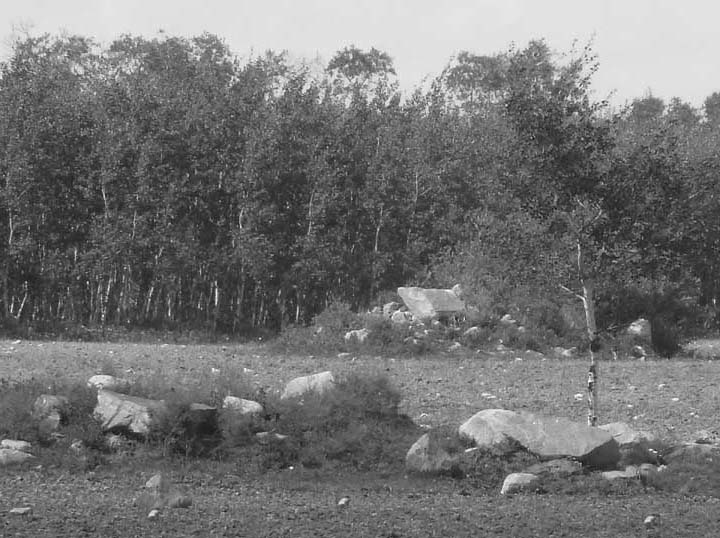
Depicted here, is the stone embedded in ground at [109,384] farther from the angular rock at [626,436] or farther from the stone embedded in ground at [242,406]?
the angular rock at [626,436]

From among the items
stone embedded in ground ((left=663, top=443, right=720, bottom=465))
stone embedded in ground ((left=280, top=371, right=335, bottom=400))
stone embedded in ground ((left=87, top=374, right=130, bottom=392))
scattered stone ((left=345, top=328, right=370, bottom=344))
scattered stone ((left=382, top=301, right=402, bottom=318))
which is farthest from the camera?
scattered stone ((left=382, top=301, right=402, bottom=318))

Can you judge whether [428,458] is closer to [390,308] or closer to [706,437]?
[706,437]

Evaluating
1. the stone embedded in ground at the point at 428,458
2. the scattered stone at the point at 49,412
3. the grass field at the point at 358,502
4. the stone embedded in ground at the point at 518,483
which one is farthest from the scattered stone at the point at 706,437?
the scattered stone at the point at 49,412

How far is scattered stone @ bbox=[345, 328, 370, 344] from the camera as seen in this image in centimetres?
2458

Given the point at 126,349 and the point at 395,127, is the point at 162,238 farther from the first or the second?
the point at 395,127

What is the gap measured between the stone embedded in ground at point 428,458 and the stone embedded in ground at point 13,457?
4.14 metres

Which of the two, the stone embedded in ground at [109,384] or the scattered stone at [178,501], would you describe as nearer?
the scattered stone at [178,501]

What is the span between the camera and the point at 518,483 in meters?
10.8

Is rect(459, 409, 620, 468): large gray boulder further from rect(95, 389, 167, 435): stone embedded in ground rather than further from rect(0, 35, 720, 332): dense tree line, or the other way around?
rect(0, 35, 720, 332): dense tree line

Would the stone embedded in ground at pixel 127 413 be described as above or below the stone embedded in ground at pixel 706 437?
above

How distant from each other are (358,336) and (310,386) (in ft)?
37.5

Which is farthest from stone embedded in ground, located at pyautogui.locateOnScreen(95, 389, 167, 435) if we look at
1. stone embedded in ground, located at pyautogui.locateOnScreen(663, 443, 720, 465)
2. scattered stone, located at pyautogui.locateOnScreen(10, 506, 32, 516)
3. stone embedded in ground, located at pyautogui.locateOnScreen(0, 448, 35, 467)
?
stone embedded in ground, located at pyautogui.locateOnScreen(663, 443, 720, 465)

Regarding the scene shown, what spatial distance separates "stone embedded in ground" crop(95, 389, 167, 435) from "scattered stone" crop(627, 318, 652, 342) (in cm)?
1731

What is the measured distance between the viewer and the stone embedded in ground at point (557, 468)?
11086mm
